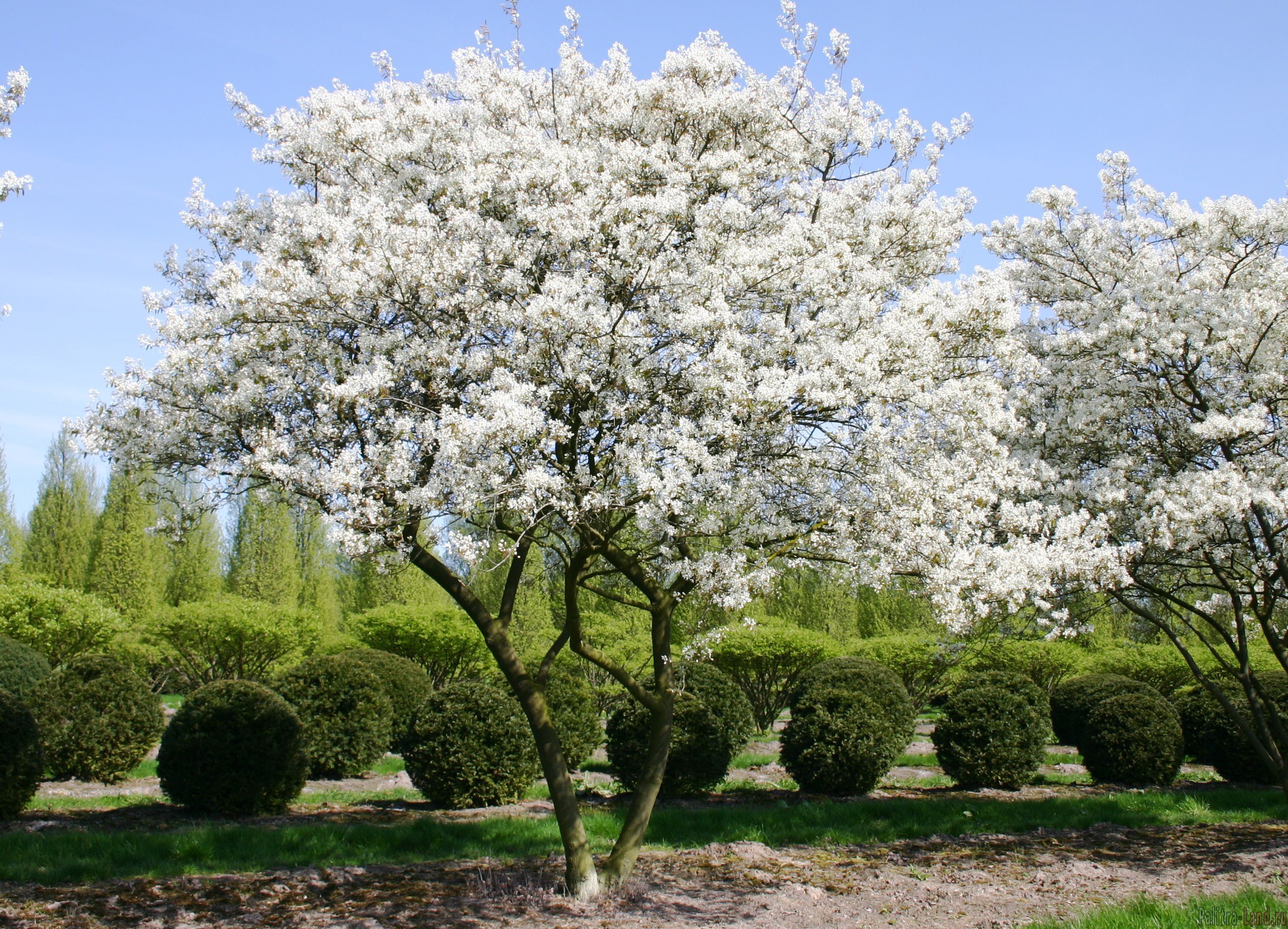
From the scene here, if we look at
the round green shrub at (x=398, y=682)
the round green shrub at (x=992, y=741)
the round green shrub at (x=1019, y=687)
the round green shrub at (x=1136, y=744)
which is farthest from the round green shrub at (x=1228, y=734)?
the round green shrub at (x=398, y=682)

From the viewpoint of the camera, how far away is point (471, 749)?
10703 mm

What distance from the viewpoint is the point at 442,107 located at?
685 cm

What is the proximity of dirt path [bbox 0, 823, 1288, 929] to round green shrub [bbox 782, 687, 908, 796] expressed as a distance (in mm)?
2987

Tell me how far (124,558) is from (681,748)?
77.7ft

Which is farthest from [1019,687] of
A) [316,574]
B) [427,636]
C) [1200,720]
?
[316,574]

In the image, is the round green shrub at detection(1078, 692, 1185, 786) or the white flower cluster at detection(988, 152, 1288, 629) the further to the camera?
the round green shrub at detection(1078, 692, 1185, 786)

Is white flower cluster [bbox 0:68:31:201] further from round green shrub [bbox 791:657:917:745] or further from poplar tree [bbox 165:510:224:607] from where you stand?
poplar tree [bbox 165:510:224:607]

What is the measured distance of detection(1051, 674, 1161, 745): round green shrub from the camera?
15.1m

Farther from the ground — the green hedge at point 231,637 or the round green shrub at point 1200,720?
the green hedge at point 231,637

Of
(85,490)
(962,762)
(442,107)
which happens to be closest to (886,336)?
(442,107)

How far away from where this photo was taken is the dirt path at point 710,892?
6102 mm

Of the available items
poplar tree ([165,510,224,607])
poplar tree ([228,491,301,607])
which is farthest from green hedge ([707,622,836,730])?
poplar tree ([165,510,224,607])

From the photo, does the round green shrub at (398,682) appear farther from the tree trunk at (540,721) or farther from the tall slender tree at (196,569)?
the tall slender tree at (196,569)

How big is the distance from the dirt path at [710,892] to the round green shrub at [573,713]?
4.98 meters
